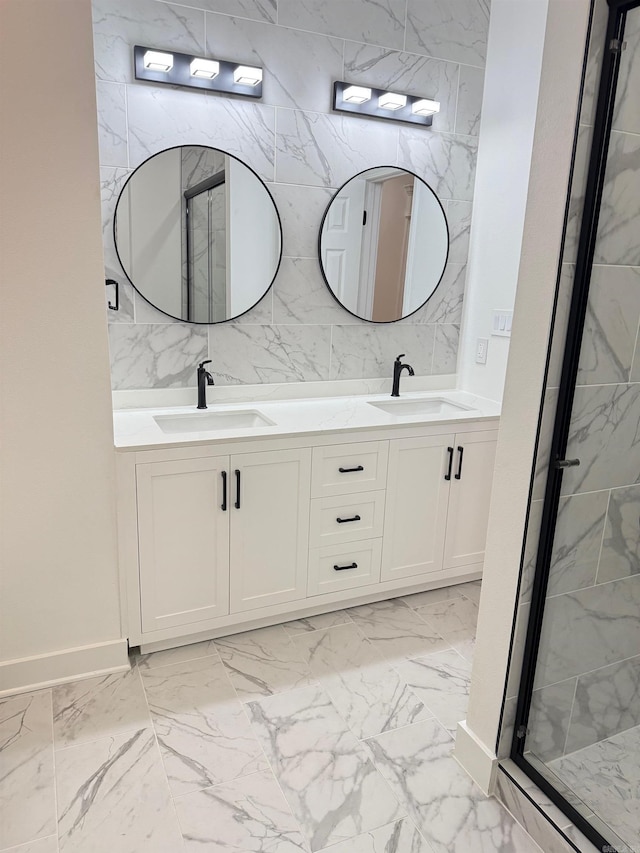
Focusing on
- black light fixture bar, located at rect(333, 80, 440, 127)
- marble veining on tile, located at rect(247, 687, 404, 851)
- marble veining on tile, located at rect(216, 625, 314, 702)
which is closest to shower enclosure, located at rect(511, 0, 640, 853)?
marble veining on tile, located at rect(247, 687, 404, 851)

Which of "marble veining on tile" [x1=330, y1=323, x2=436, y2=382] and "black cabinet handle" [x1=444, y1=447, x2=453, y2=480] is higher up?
"marble veining on tile" [x1=330, y1=323, x2=436, y2=382]

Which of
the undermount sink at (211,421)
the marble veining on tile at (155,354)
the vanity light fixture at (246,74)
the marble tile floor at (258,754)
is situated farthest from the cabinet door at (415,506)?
the vanity light fixture at (246,74)

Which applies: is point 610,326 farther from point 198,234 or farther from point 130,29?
point 130,29

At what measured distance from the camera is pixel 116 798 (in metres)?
1.79

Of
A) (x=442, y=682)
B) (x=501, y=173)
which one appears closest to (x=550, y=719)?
(x=442, y=682)

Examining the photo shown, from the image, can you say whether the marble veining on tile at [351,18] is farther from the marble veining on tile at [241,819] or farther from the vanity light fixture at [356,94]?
the marble veining on tile at [241,819]

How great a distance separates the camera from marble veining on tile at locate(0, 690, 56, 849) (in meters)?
1.69

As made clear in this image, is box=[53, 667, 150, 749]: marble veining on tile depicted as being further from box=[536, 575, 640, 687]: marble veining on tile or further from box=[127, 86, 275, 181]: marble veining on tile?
box=[127, 86, 275, 181]: marble veining on tile

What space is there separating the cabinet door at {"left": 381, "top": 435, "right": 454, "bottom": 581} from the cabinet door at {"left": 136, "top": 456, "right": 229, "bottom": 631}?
2.46ft

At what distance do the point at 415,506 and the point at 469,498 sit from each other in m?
0.30

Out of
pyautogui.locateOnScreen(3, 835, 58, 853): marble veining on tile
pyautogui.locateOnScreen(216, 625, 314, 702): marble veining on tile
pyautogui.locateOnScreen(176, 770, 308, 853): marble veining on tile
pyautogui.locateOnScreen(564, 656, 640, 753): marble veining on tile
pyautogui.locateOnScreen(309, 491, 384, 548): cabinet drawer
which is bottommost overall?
pyautogui.locateOnScreen(3, 835, 58, 853): marble veining on tile

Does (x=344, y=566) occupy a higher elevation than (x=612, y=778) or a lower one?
higher

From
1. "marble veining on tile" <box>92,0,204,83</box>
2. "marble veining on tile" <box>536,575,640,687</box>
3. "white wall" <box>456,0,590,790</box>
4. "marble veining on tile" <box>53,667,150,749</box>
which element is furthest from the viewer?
"marble veining on tile" <box>92,0,204,83</box>

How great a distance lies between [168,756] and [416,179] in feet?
8.75
